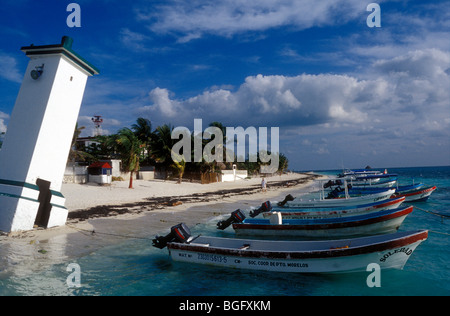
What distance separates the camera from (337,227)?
1224 centimetres

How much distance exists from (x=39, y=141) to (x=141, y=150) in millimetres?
22536

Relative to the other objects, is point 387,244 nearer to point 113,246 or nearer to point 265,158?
point 113,246

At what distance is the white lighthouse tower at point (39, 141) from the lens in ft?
36.4

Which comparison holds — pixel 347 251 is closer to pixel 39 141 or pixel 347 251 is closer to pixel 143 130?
pixel 39 141

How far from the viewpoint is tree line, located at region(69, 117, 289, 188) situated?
1225 inches

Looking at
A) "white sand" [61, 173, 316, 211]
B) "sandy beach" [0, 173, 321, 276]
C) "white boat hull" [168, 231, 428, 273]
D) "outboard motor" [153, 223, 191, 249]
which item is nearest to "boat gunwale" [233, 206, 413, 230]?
"white boat hull" [168, 231, 428, 273]

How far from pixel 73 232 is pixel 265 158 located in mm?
78169

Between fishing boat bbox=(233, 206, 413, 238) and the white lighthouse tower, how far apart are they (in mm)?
9103

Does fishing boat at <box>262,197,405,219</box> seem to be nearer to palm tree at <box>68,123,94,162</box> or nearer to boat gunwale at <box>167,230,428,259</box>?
boat gunwale at <box>167,230,428,259</box>

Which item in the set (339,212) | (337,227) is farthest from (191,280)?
(339,212)

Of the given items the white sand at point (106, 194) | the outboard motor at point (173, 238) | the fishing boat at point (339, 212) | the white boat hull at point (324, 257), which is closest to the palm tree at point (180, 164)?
the white sand at point (106, 194)

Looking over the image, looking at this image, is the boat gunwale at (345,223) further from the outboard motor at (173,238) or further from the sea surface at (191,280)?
the outboard motor at (173,238)
